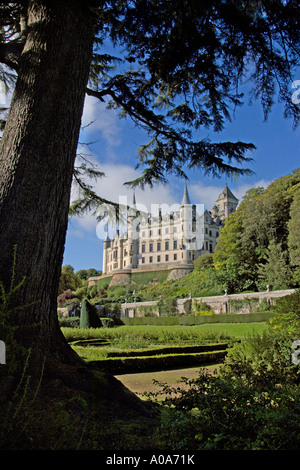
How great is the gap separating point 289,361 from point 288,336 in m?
0.35

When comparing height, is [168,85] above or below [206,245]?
below

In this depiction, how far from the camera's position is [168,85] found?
529 centimetres

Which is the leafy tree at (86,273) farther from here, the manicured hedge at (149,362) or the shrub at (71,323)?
the manicured hedge at (149,362)

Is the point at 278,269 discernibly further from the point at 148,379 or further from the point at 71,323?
the point at 148,379

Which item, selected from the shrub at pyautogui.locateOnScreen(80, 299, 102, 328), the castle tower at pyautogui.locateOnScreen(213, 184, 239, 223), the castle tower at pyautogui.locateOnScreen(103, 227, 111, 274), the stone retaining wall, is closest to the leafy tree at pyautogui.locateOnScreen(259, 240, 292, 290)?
the stone retaining wall

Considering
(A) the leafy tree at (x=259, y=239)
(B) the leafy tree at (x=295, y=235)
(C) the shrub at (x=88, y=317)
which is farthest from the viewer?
(A) the leafy tree at (x=259, y=239)

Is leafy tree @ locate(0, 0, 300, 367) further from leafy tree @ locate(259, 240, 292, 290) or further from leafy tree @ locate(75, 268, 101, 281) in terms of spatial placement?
leafy tree @ locate(75, 268, 101, 281)

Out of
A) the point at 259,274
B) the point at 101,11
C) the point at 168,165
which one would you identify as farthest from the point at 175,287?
the point at 101,11

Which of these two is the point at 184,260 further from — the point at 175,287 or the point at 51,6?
the point at 51,6

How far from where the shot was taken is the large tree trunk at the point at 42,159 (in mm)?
2727

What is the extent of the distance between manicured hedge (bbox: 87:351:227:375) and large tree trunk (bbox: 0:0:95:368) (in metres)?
3.98

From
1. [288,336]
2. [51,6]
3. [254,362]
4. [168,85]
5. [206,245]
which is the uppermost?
[206,245]

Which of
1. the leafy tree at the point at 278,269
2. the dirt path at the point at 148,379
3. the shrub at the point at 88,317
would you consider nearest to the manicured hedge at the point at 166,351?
the dirt path at the point at 148,379

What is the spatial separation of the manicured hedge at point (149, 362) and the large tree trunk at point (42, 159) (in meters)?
3.98
